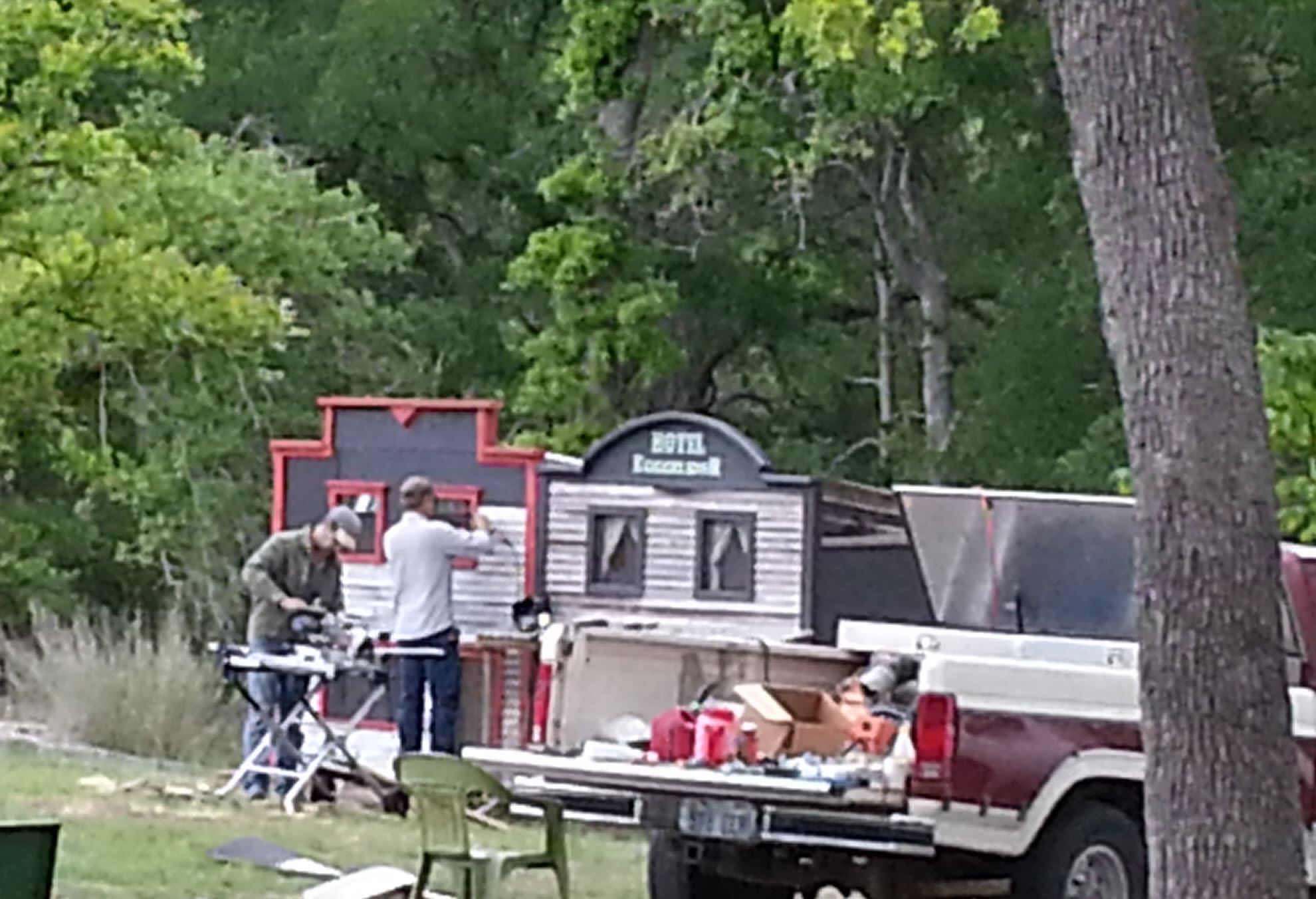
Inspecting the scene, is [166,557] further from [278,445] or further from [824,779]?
[824,779]

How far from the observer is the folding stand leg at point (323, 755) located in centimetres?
1498

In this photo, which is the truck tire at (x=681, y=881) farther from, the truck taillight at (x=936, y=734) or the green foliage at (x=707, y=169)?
the green foliage at (x=707, y=169)

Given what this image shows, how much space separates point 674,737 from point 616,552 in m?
6.69

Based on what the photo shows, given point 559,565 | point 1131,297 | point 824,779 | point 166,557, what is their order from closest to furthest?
point 1131,297 → point 824,779 → point 559,565 → point 166,557

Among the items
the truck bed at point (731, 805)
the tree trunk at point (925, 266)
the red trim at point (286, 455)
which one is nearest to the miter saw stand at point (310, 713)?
the red trim at point (286, 455)

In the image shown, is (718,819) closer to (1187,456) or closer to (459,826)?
(459,826)

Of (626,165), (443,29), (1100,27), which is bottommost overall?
(1100,27)

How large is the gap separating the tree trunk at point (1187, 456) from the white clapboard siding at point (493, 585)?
1072cm

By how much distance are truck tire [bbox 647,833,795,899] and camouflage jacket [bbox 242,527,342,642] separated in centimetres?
440

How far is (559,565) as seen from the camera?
17.5 meters

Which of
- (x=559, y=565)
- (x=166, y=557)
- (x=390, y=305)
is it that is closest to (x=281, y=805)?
(x=559, y=565)

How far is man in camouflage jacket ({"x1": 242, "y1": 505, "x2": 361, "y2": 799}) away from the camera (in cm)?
1546

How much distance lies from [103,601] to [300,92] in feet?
18.2

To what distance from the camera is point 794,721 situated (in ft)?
35.9
